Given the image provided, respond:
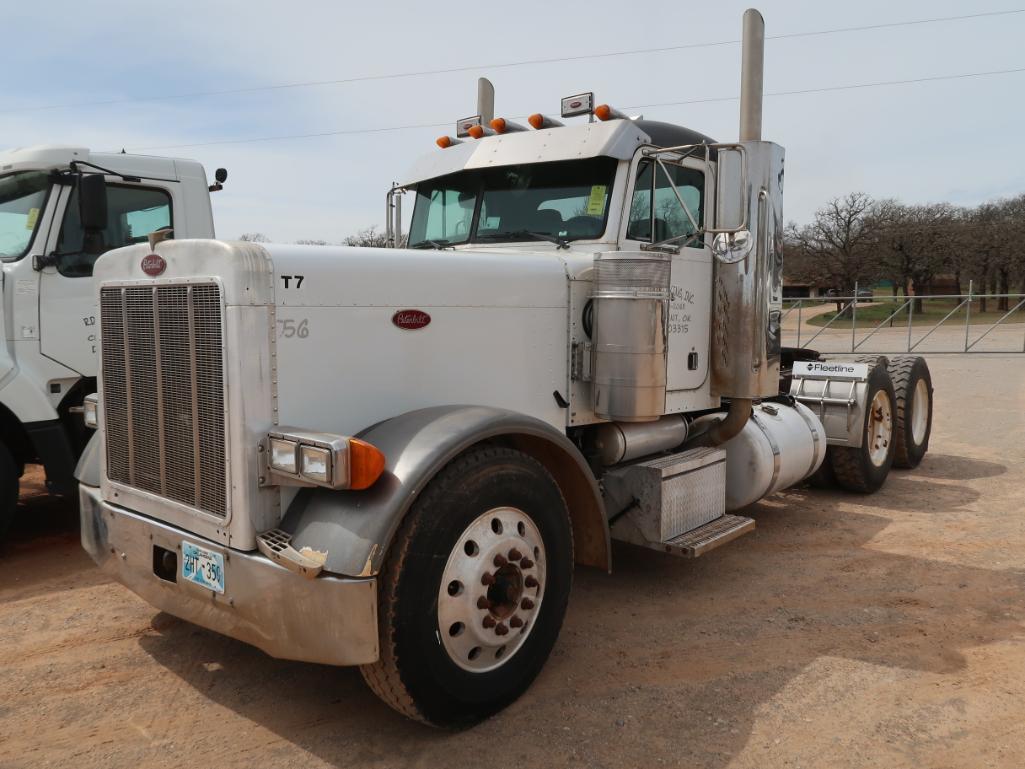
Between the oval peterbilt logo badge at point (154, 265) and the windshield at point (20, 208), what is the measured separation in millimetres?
2894

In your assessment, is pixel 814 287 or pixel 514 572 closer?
pixel 514 572

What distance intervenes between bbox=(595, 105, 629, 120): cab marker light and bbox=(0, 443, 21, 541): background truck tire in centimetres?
436

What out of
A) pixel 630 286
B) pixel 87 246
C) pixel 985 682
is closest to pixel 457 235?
pixel 630 286

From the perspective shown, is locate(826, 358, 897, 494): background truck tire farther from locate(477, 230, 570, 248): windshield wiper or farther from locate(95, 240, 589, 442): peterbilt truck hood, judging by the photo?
locate(95, 240, 589, 442): peterbilt truck hood

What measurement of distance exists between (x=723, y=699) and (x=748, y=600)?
1300 millimetres

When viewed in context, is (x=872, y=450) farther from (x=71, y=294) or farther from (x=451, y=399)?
(x=71, y=294)

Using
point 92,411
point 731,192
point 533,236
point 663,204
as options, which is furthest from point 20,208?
point 731,192

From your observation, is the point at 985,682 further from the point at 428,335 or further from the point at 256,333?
the point at 256,333

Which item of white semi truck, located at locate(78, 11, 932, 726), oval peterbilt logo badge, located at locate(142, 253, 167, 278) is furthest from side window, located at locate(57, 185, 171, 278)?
oval peterbilt logo badge, located at locate(142, 253, 167, 278)

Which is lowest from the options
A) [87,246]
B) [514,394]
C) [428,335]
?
[514,394]

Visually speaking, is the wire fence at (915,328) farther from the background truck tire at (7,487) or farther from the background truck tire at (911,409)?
the background truck tire at (7,487)

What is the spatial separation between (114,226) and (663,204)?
13.2 ft

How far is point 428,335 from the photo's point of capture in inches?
143

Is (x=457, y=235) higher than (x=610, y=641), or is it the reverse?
(x=457, y=235)
